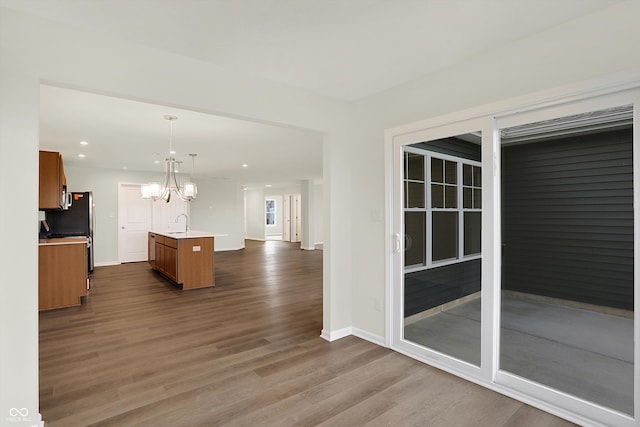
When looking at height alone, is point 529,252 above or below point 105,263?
above

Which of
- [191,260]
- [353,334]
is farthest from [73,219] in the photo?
[353,334]

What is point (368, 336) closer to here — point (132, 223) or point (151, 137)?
point (151, 137)

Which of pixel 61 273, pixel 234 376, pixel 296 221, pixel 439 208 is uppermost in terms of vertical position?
pixel 439 208

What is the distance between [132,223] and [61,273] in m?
4.40

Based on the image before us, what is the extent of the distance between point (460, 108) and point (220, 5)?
1871mm

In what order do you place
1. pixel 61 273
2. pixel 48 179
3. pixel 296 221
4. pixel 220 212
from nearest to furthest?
pixel 48 179
pixel 61 273
pixel 220 212
pixel 296 221

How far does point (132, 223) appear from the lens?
357 inches

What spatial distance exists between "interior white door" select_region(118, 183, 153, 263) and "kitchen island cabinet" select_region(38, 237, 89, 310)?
13.5 feet

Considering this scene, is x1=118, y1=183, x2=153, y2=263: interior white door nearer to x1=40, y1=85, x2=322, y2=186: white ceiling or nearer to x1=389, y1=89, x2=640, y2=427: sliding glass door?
x1=40, y1=85, x2=322, y2=186: white ceiling

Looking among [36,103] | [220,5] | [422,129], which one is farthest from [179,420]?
[422,129]

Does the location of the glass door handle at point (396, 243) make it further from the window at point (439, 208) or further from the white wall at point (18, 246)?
the white wall at point (18, 246)

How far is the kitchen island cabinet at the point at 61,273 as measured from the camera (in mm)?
4766

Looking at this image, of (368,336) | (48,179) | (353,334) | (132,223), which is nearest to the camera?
(368,336)

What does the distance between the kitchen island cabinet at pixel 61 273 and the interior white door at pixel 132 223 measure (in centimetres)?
411
